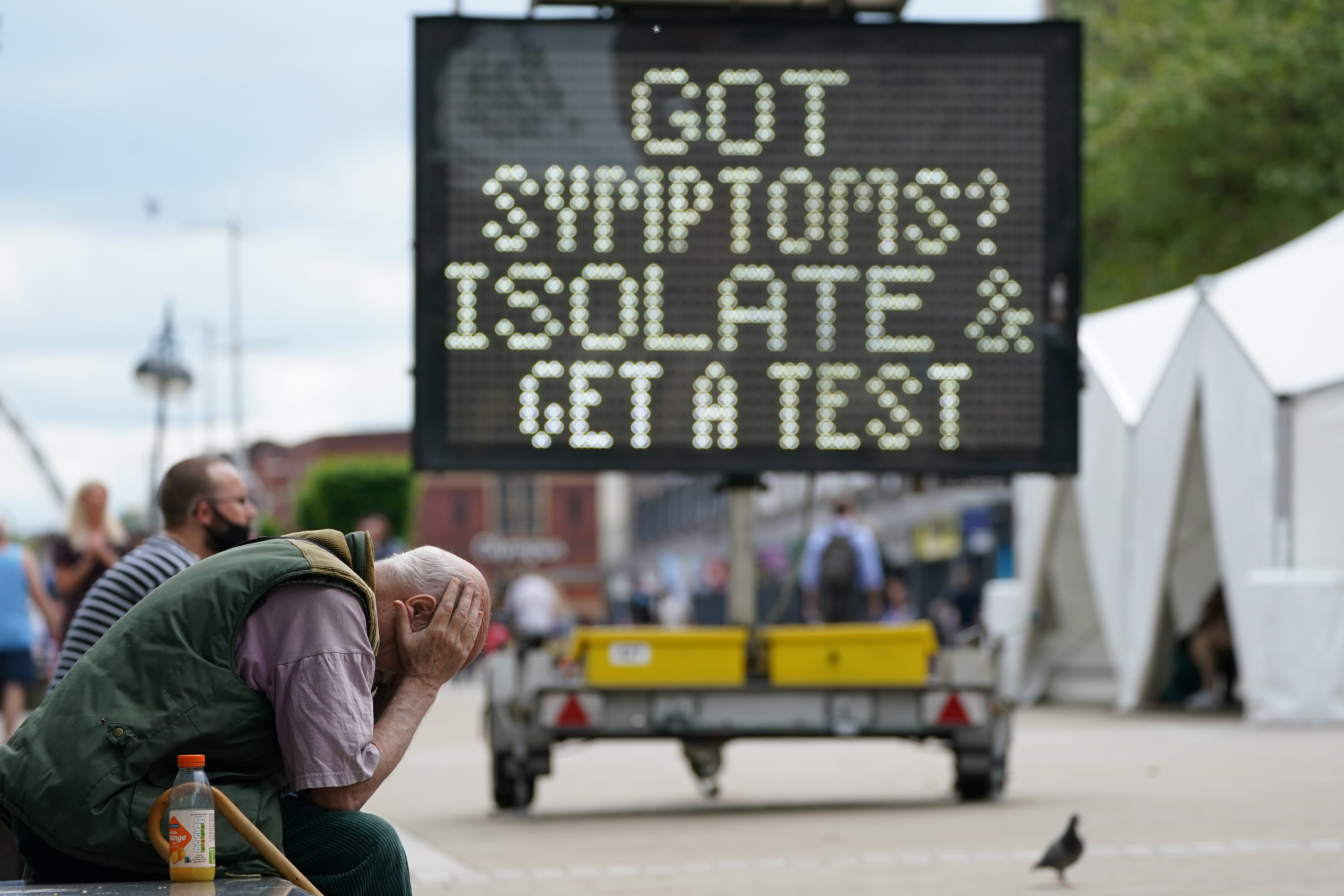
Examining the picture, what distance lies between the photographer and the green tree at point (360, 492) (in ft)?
270

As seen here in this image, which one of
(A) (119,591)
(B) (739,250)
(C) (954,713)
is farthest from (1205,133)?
(A) (119,591)

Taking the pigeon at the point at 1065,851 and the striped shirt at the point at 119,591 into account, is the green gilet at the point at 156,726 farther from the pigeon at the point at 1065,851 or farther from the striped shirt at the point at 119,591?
the pigeon at the point at 1065,851

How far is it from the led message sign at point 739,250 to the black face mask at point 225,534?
11.6 ft

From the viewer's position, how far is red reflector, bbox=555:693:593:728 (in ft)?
36.3

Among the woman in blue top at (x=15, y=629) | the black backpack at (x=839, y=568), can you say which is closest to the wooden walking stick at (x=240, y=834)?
the woman in blue top at (x=15, y=629)

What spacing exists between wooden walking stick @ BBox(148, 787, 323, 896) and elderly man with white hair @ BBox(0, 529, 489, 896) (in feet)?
0.11

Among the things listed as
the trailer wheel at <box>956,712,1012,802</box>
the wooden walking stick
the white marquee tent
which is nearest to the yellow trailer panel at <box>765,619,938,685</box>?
the trailer wheel at <box>956,712,1012,802</box>

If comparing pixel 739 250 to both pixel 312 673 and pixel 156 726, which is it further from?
pixel 156 726

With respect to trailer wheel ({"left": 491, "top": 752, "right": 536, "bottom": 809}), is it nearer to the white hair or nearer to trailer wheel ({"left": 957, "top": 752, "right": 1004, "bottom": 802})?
trailer wheel ({"left": 957, "top": 752, "right": 1004, "bottom": 802})

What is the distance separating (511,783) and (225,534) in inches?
196

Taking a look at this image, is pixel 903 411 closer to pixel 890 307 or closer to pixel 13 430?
pixel 890 307

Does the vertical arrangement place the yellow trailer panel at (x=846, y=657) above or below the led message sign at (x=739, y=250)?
below

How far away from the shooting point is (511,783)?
1165 cm

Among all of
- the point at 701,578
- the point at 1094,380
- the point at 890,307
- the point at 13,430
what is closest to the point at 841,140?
the point at 890,307
